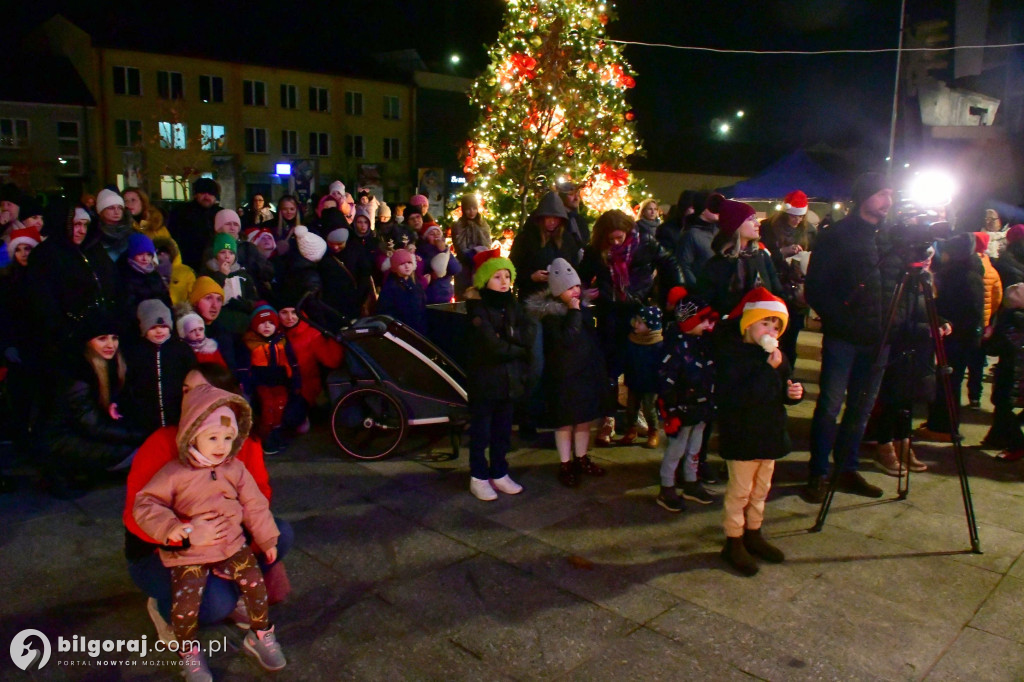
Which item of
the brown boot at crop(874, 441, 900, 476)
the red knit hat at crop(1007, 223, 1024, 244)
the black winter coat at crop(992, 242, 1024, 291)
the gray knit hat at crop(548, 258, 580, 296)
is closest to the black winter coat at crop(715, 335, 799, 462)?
the gray knit hat at crop(548, 258, 580, 296)

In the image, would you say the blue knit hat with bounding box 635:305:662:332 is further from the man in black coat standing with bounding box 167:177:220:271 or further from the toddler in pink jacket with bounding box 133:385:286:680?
the man in black coat standing with bounding box 167:177:220:271

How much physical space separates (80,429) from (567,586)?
349 centimetres

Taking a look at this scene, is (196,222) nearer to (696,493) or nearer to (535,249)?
(535,249)

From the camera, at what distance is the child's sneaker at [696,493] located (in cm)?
544

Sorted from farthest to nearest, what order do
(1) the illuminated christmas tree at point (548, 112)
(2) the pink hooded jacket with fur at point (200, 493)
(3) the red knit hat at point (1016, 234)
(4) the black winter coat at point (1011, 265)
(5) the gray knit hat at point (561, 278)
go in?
1. (1) the illuminated christmas tree at point (548, 112)
2. (3) the red knit hat at point (1016, 234)
3. (4) the black winter coat at point (1011, 265)
4. (5) the gray knit hat at point (561, 278)
5. (2) the pink hooded jacket with fur at point (200, 493)

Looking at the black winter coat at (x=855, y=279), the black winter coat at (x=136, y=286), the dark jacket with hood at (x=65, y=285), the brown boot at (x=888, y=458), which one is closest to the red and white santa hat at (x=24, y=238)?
the dark jacket with hood at (x=65, y=285)

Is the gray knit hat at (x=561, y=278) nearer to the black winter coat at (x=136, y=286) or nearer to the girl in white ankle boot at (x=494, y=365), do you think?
the girl in white ankle boot at (x=494, y=365)

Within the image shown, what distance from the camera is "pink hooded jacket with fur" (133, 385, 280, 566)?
3230 mm

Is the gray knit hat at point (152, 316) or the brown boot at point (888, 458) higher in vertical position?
the gray knit hat at point (152, 316)

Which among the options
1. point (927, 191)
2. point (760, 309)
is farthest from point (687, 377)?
point (927, 191)

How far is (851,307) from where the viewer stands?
5246 mm

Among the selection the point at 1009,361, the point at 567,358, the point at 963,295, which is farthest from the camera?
the point at 963,295

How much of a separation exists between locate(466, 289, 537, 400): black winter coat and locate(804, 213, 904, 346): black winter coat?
2.08 m

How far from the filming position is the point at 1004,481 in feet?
19.6
